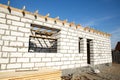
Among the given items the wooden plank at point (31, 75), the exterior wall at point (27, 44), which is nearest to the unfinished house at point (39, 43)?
the exterior wall at point (27, 44)

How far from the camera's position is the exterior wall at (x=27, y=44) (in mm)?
4609

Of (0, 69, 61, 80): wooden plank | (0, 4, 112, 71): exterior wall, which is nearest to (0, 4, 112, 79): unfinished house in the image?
(0, 4, 112, 71): exterior wall

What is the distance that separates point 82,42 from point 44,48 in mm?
3056

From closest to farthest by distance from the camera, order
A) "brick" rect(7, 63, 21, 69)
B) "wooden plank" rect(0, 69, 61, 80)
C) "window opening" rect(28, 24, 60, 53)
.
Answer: "wooden plank" rect(0, 69, 61, 80), "brick" rect(7, 63, 21, 69), "window opening" rect(28, 24, 60, 53)

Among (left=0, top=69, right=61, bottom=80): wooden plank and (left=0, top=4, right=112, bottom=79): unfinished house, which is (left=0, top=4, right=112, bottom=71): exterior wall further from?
(left=0, top=69, right=61, bottom=80): wooden plank

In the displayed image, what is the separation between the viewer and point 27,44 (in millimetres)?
5180

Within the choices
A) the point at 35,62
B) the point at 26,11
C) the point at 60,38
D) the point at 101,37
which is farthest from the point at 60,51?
the point at 101,37

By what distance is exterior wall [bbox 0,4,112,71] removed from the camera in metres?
4.61

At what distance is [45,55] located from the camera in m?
5.80

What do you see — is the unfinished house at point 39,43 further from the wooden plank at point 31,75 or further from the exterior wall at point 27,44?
the wooden plank at point 31,75

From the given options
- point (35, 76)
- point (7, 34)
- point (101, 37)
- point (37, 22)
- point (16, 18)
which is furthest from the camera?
point (101, 37)

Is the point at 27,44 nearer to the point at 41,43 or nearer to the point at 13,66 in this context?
the point at 13,66

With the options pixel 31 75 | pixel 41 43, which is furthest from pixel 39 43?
pixel 31 75

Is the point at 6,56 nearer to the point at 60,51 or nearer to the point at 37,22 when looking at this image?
the point at 37,22
